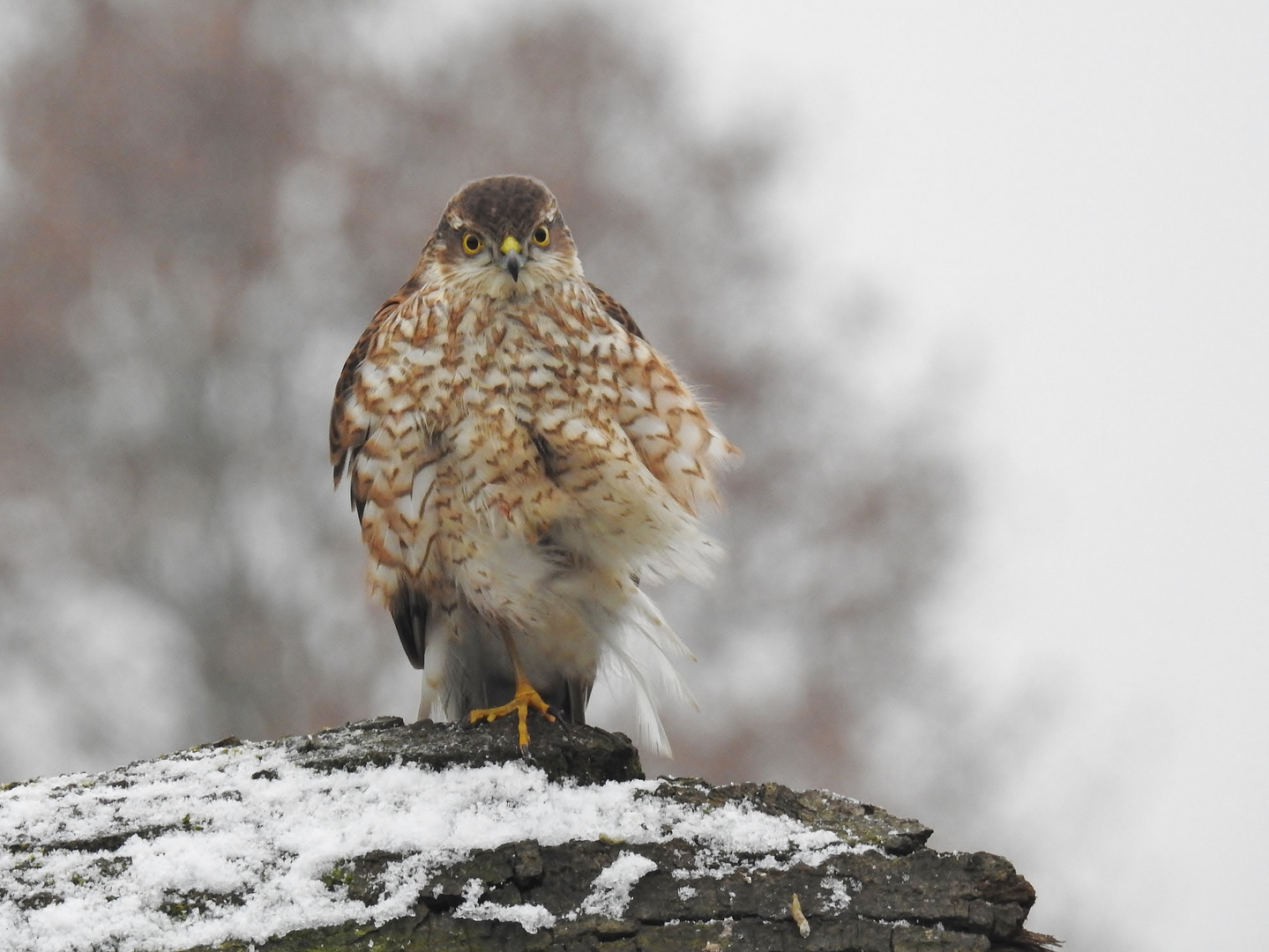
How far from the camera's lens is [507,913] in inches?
93.9

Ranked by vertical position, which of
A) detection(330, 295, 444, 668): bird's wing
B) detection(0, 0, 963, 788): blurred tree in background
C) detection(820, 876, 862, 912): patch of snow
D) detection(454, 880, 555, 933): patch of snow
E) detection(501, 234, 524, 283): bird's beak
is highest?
detection(0, 0, 963, 788): blurred tree in background

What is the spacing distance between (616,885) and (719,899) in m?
0.19

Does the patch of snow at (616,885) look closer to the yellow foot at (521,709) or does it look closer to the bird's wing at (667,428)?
the yellow foot at (521,709)

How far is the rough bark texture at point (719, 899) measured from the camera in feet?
7.68

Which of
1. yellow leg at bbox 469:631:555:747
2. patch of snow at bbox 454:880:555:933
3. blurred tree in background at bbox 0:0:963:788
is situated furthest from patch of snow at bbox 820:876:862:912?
blurred tree in background at bbox 0:0:963:788

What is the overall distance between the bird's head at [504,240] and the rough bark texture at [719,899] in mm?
1744

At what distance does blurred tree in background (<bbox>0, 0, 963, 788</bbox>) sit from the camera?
1172cm

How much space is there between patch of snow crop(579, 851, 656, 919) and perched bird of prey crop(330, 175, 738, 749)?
3.05 ft

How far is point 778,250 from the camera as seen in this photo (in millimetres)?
14914

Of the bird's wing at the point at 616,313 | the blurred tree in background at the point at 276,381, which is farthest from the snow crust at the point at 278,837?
the blurred tree in background at the point at 276,381

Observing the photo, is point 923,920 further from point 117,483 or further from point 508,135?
point 508,135

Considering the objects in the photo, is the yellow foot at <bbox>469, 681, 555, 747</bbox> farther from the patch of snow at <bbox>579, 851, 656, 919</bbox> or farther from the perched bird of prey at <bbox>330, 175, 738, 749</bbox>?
the patch of snow at <bbox>579, 851, 656, 919</bbox>

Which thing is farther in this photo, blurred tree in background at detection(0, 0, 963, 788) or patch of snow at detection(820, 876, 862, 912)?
blurred tree in background at detection(0, 0, 963, 788)

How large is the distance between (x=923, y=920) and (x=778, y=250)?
13.0 metres
